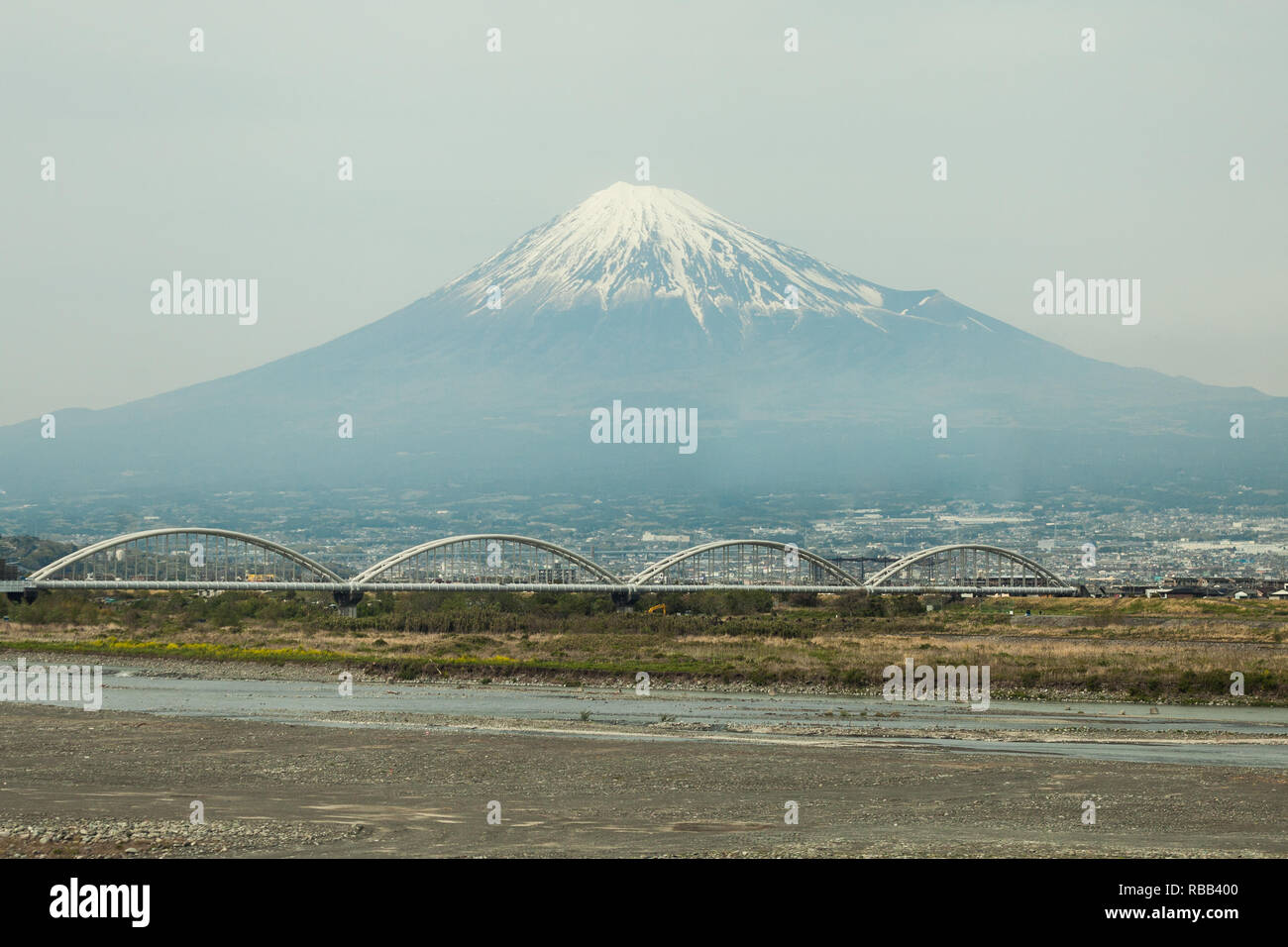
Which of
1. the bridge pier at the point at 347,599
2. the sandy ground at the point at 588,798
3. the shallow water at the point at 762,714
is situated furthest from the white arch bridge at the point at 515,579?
the sandy ground at the point at 588,798

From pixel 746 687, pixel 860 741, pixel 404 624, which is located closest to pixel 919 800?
pixel 860 741

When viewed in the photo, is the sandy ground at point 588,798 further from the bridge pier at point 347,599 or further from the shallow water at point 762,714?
the bridge pier at point 347,599

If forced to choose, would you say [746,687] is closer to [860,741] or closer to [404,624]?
[860,741]

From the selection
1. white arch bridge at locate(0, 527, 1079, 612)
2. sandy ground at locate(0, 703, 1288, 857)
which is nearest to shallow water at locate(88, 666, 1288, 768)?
sandy ground at locate(0, 703, 1288, 857)

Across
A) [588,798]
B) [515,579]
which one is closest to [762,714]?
[588,798]

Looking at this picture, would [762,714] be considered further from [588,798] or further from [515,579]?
[515,579]

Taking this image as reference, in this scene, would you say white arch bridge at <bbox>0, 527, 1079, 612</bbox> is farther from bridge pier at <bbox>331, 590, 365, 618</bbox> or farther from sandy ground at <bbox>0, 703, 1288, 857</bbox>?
sandy ground at <bbox>0, 703, 1288, 857</bbox>

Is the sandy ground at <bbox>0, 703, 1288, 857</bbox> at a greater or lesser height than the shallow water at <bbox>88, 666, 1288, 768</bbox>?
greater
